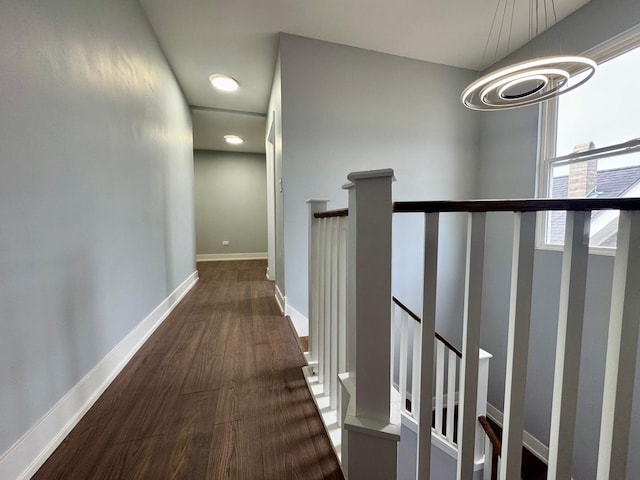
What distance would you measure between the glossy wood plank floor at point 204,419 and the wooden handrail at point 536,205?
3.56 feet

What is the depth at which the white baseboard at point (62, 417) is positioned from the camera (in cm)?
92

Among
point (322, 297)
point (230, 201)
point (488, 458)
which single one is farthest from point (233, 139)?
point (488, 458)

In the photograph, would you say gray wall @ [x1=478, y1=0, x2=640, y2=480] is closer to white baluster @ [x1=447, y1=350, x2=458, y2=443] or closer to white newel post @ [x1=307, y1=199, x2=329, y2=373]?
white baluster @ [x1=447, y1=350, x2=458, y2=443]

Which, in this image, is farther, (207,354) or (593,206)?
(207,354)

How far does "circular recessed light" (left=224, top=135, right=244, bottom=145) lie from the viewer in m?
4.92

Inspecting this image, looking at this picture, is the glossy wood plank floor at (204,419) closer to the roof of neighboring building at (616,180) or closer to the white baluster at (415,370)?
the white baluster at (415,370)

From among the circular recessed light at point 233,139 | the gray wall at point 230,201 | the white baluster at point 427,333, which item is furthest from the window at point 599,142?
the gray wall at point 230,201

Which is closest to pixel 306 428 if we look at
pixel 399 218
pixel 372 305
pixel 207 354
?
pixel 372 305

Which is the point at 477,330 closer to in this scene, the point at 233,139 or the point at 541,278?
the point at 541,278

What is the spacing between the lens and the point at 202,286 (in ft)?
12.2

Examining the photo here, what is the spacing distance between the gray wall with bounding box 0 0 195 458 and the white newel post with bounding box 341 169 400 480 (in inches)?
47.1

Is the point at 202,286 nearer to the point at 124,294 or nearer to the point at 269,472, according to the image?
the point at 124,294

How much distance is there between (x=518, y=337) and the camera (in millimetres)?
708

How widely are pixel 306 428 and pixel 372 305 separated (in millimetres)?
837
